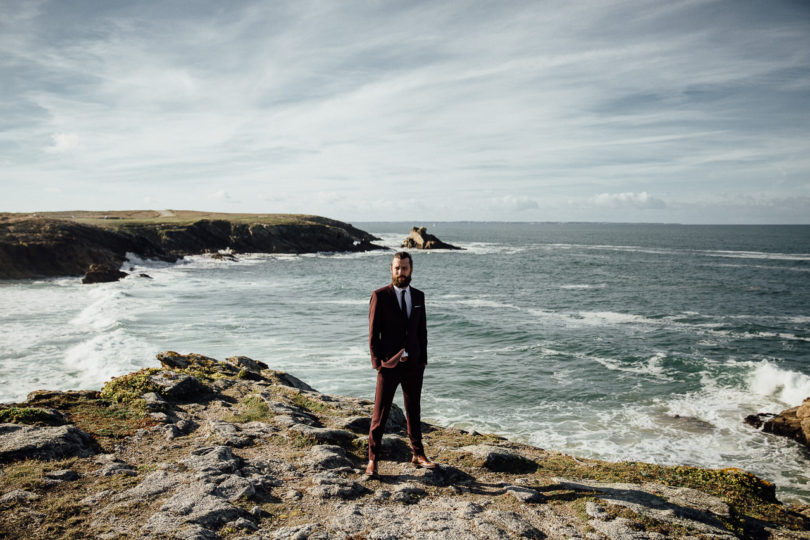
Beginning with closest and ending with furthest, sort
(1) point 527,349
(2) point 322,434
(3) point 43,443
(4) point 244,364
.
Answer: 1. (3) point 43,443
2. (2) point 322,434
3. (4) point 244,364
4. (1) point 527,349

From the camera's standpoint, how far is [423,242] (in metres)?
121

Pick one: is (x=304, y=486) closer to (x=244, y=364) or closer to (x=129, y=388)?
(x=129, y=388)

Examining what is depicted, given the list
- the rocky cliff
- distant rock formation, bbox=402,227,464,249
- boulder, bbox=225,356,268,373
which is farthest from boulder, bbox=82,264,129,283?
distant rock formation, bbox=402,227,464,249

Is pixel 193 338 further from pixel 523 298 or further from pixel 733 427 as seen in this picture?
pixel 523 298

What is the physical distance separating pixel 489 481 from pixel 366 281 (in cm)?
5132

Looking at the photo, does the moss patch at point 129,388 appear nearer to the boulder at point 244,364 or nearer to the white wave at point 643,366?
the boulder at point 244,364

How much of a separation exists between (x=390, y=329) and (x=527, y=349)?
20989mm

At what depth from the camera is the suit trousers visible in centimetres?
680

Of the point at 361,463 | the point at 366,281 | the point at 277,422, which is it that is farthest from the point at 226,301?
the point at 361,463

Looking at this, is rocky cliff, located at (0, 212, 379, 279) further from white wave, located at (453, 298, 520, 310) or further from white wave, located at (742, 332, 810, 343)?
white wave, located at (742, 332, 810, 343)

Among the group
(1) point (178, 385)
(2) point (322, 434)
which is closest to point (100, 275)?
(1) point (178, 385)

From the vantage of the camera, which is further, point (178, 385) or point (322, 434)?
point (178, 385)

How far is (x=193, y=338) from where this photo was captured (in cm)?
2530

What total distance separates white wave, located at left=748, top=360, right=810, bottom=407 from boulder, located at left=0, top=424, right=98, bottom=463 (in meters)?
24.5
